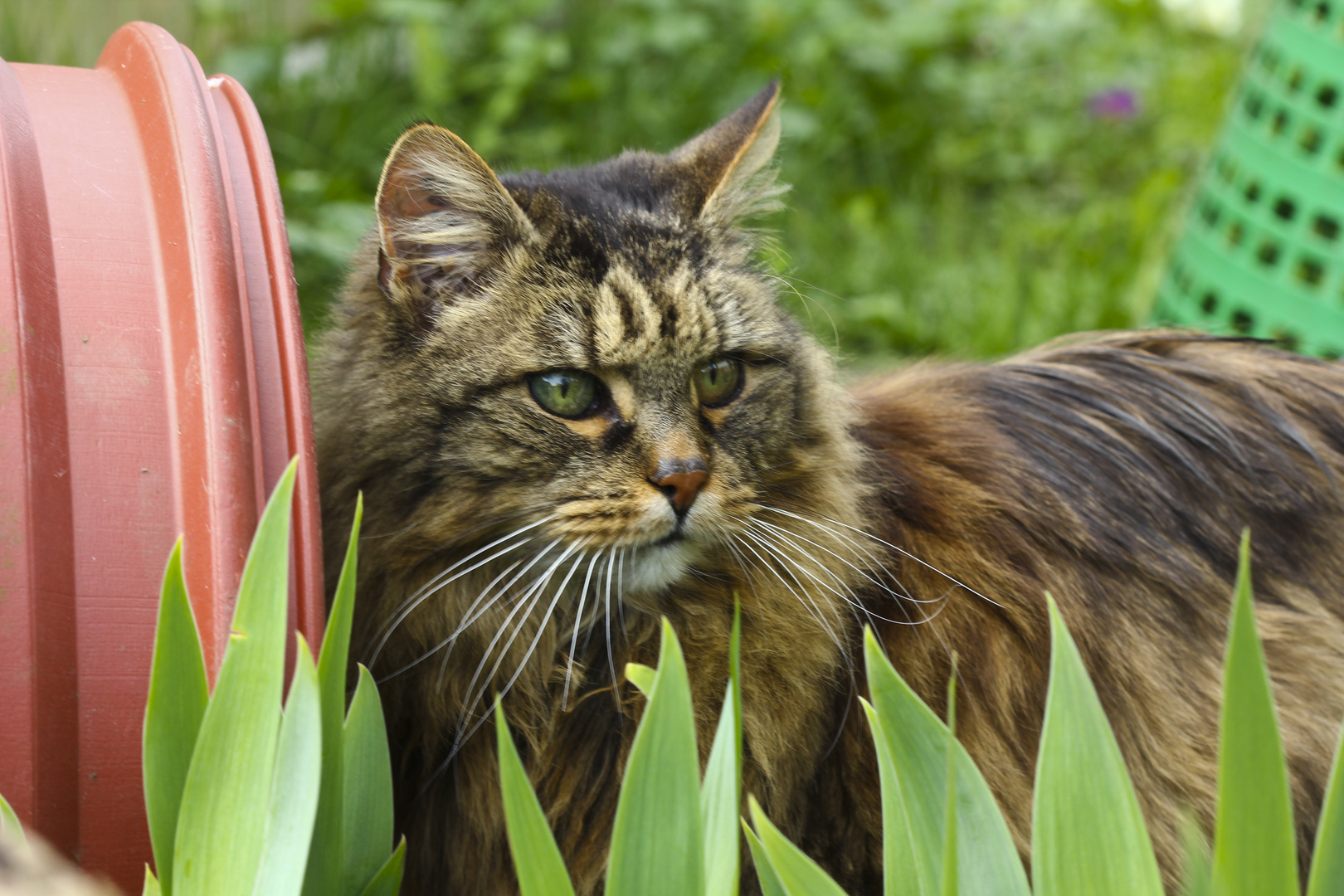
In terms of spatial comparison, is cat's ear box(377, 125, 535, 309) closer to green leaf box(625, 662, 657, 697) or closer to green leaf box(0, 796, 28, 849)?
green leaf box(625, 662, 657, 697)

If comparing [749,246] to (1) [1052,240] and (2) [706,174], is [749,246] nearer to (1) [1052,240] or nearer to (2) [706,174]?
(2) [706,174]

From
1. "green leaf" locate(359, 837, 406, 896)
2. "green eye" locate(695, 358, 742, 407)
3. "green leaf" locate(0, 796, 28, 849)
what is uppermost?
"green eye" locate(695, 358, 742, 407)

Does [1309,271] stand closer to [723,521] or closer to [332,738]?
[723,521]

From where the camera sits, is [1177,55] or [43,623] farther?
[1177,55]

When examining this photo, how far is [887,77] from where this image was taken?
4645mm

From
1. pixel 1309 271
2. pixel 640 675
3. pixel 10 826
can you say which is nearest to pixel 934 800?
Result: pixel 640 675

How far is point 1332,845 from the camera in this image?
857 mm

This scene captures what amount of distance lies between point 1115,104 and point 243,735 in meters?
4.59

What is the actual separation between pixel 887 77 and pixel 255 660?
4.15 m

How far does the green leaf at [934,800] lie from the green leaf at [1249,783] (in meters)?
A: 0.20

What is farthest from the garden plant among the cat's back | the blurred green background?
the blurred green background

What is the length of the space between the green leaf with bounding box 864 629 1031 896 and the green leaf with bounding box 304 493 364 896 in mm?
508

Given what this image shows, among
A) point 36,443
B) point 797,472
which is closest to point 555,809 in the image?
point 797,472

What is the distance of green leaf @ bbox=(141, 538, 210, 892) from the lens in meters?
1.09
